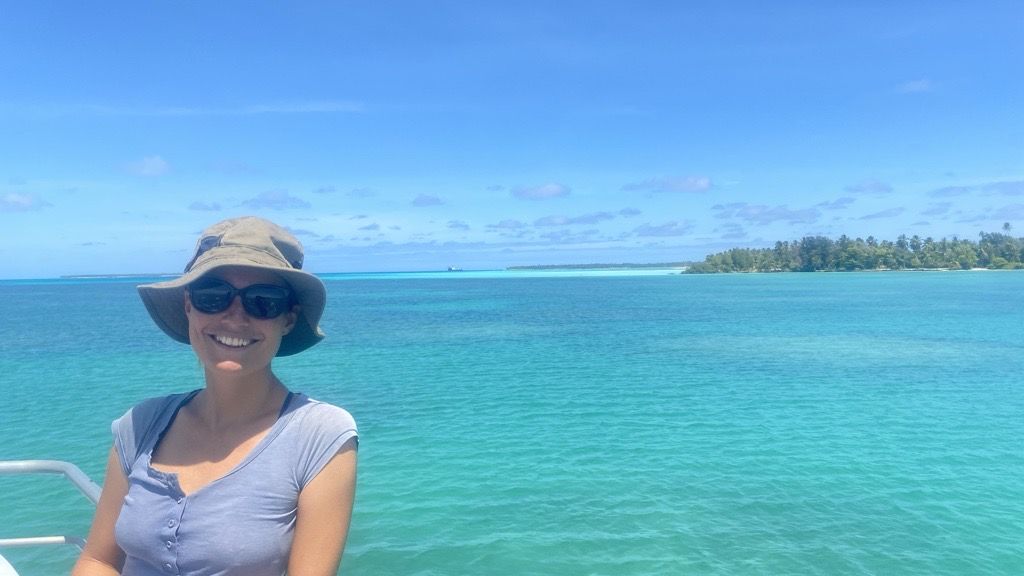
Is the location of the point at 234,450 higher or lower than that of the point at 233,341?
lower

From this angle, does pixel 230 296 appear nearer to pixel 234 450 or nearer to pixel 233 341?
pixel 233 341

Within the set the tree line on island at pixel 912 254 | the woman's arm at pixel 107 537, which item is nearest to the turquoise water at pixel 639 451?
the woman's arm at pixel 107 537

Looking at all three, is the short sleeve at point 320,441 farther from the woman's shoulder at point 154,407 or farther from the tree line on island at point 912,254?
the tree line on island at point 912,254

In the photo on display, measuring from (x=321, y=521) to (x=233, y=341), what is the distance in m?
0.66

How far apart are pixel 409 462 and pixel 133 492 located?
11.4 m

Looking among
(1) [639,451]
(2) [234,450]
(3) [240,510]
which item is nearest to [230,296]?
(2) [234,450]

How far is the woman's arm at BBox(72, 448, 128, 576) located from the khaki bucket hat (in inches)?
21.4

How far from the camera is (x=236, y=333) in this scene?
243 centimetres

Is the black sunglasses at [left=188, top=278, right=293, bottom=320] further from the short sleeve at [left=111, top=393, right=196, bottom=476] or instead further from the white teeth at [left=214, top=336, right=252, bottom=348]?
the short sleeve at [left=111, top=393, right=196, bottom=476]

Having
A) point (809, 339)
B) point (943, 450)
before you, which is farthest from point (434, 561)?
point (809, 339)

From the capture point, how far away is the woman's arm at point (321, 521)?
227 centimetres

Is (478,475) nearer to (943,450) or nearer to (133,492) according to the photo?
(943,450)

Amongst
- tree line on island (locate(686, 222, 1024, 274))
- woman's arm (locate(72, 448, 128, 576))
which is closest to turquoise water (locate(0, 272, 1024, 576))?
woman's arm (locate(72, 448, 128, 576))

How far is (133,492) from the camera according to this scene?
240 cm
